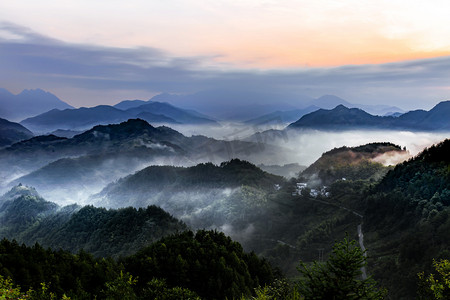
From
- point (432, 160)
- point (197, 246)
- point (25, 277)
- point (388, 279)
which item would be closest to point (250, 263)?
point (197, 246)

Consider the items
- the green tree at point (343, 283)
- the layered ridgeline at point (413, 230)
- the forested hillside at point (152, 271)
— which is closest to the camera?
the green tree at point (343, 283)

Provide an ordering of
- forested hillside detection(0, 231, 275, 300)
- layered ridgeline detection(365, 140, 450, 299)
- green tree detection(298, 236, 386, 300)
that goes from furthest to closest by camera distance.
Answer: layered ridgeline detection(365, 140, 450, 299) → forested hillside detection(0, 231, 275, 300) → green tree detection(298, 236, 386, 300)

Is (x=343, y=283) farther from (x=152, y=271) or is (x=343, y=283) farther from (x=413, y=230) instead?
(x=413, y=230)

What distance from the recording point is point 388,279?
13150 cm

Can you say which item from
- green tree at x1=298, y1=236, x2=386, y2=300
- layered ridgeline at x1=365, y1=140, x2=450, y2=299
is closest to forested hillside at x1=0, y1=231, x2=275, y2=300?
green tree at x1=298, y1=236, x2=386, y2=300

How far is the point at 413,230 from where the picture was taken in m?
161

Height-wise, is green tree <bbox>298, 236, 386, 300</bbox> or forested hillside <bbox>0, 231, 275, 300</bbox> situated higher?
green tree <bbox>298, 236, 386, 300</bbox>

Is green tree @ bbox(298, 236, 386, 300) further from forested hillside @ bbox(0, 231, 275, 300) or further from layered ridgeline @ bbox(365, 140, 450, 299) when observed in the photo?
layered ridgeline @ bbox(365, 140, 450, 299)

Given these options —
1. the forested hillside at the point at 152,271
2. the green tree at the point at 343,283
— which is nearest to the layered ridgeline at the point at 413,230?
the forested hillside at the point at 152,271

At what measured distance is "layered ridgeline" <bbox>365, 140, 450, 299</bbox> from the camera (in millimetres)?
127688

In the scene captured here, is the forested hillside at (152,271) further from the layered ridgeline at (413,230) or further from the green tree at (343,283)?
the layered ridgeline at (413,230)

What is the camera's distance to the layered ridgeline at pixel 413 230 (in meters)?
128

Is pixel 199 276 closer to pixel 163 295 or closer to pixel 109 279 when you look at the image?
pixel 109 279

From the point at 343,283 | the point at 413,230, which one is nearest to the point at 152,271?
the point at 343,283
